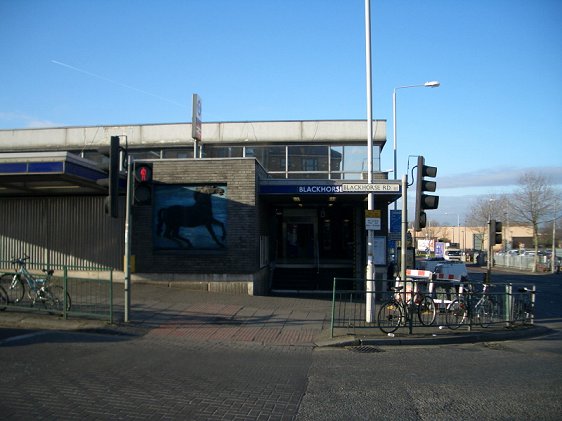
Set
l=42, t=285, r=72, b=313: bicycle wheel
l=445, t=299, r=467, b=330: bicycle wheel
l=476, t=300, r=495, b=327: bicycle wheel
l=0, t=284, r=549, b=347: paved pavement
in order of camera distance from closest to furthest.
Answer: l=0, t=284, r=549, b=347: paved pavement < l=42, t=285, r=72, b=313: bicycle wheel < l=445, t=299, r=467, b=330: bicycle wheel < l=476, t=300, r=495, b=327: bicycle wheel

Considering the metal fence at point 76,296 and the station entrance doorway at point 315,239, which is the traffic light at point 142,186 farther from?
the station entrance doorway at point 315,239

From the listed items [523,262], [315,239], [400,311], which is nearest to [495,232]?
[400,311]

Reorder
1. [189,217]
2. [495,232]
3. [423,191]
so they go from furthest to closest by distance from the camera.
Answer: [189,217], [495,232], [423,191]

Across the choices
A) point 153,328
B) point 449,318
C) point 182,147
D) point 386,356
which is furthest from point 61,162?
point 182,147

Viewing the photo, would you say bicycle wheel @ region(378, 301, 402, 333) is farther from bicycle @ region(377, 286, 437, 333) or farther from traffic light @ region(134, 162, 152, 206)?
traffic light @ region(134, 162, 152, 206)

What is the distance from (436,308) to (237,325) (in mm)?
4861

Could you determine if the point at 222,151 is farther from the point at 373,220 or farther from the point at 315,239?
the point at 373,220

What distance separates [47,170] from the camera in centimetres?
1251

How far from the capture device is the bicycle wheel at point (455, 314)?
38.2ft

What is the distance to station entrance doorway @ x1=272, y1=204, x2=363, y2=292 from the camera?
77.4 ft

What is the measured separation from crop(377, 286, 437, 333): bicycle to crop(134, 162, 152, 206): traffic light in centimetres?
596

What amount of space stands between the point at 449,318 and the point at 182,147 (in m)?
18.2

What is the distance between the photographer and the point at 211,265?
16.5 m

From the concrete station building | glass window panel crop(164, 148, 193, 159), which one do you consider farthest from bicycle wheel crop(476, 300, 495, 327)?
glass window panel crop(164, 148, 193, 159)
